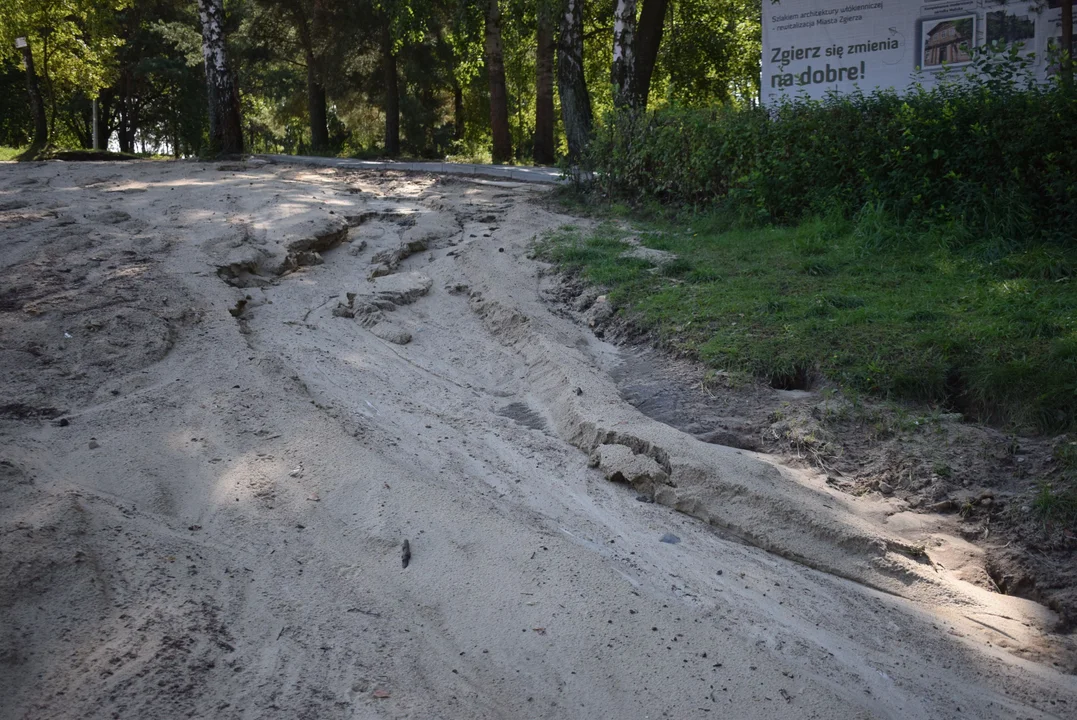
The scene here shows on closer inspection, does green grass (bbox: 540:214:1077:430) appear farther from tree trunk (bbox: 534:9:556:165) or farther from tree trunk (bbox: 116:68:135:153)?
tree trunk (bbox: 116:68:135:153)

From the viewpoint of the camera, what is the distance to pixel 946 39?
12.7 meters

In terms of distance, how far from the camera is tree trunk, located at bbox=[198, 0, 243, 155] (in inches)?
608

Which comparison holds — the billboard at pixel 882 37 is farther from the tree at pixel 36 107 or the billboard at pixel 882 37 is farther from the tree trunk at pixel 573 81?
the tree at pixel 36 107

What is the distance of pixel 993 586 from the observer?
3.84 meters

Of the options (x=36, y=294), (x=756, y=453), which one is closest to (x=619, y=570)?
(x=756, y=453)

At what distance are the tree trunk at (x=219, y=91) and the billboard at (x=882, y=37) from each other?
30.9ft

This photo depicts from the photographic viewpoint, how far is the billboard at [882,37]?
12117 mm

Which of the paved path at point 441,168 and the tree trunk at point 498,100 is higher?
the tree trunk at point 498,100

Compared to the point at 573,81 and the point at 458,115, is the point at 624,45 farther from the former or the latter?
the point at 458,115

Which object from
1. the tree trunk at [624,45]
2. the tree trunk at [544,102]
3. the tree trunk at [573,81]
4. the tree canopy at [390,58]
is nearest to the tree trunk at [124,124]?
the tree canopy at [390,58]

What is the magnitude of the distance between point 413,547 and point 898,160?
6664mm

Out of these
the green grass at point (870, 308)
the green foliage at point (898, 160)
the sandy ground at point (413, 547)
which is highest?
the green foliage at point (898, 160)

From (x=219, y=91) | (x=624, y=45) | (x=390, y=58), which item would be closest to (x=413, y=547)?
(x=624, y=45)

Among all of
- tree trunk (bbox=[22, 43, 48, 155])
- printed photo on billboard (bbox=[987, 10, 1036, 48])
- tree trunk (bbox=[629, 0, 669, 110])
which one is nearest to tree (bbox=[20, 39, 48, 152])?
tree trunk (bbox=[22, 43, 48, 155])
